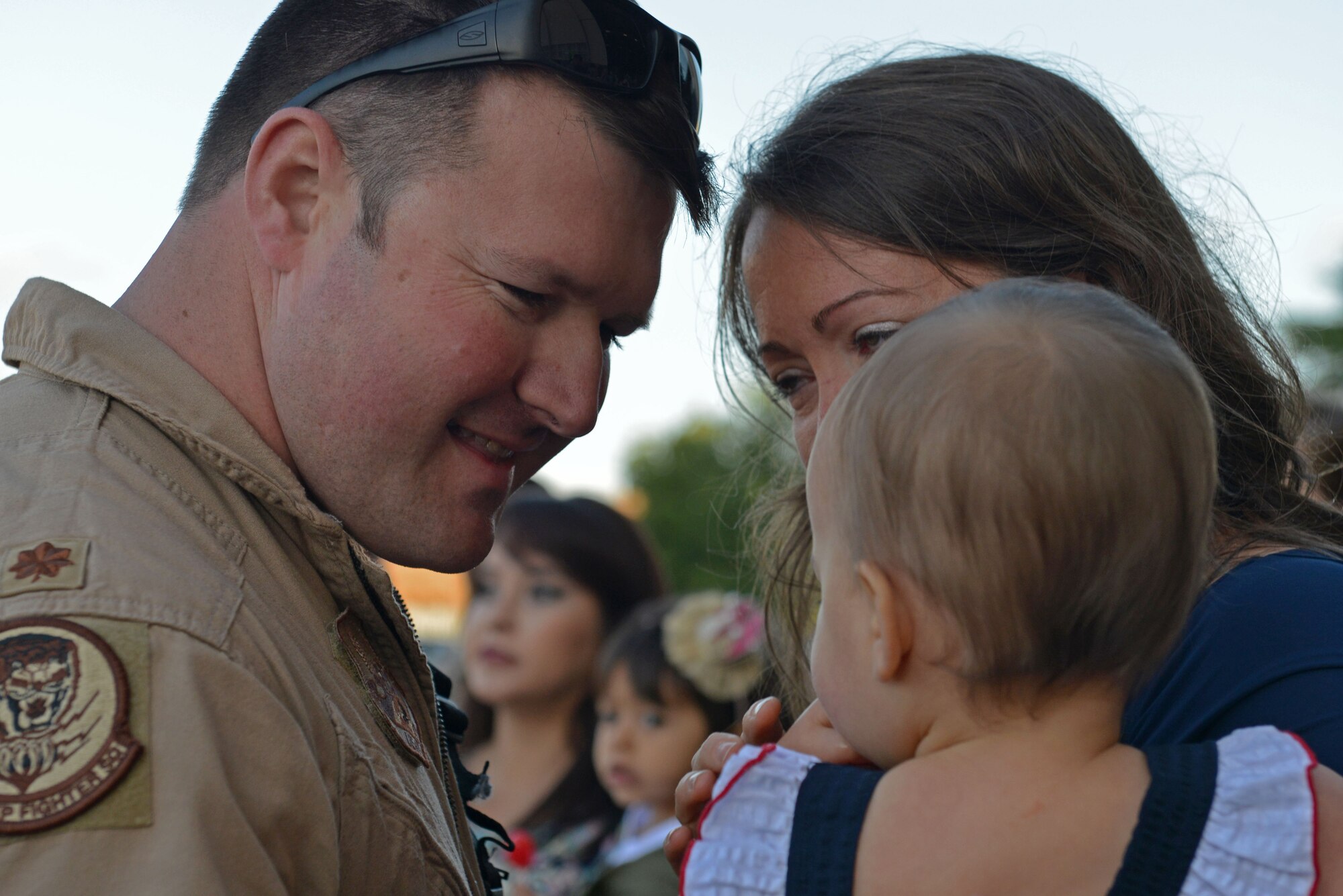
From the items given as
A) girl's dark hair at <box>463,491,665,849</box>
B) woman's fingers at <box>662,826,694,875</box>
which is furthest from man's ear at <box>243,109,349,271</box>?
girl's dark hair at <box>463,491,665,849</box>

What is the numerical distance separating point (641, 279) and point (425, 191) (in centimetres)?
43

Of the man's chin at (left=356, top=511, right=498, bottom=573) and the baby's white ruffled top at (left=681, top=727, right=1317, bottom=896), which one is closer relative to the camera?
the baby's white ruffled top at (left=681, top=727, right=1317, bottom=896)

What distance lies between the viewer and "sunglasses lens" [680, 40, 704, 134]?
2275mm

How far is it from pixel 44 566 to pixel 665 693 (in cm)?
428

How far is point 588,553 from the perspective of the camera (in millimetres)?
5992

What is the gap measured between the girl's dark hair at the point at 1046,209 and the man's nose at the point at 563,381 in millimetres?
550

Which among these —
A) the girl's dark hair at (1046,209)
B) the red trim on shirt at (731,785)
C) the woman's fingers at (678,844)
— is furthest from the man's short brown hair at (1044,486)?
the girl's dark hair at (1046,209)

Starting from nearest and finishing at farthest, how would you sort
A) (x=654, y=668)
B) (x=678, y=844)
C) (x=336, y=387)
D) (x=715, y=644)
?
(x=678, y=844) < (x=336, y=387) < (x=715, y=644) < (x=654, y=668)

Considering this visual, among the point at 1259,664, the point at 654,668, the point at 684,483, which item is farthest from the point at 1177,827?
the point at 684,483

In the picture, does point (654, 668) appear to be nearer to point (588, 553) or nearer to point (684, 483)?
point (588, 553)

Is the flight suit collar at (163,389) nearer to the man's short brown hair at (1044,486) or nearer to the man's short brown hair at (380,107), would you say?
the man's short brown hair at (380,107)

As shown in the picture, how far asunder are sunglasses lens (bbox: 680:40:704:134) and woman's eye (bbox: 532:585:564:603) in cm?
393

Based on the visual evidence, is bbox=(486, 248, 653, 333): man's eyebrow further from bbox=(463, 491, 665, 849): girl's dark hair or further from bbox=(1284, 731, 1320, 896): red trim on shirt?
bbox=(463, 491, 665, 849): girl's dark hair

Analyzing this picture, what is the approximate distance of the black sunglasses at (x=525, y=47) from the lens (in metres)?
A: 2.03
